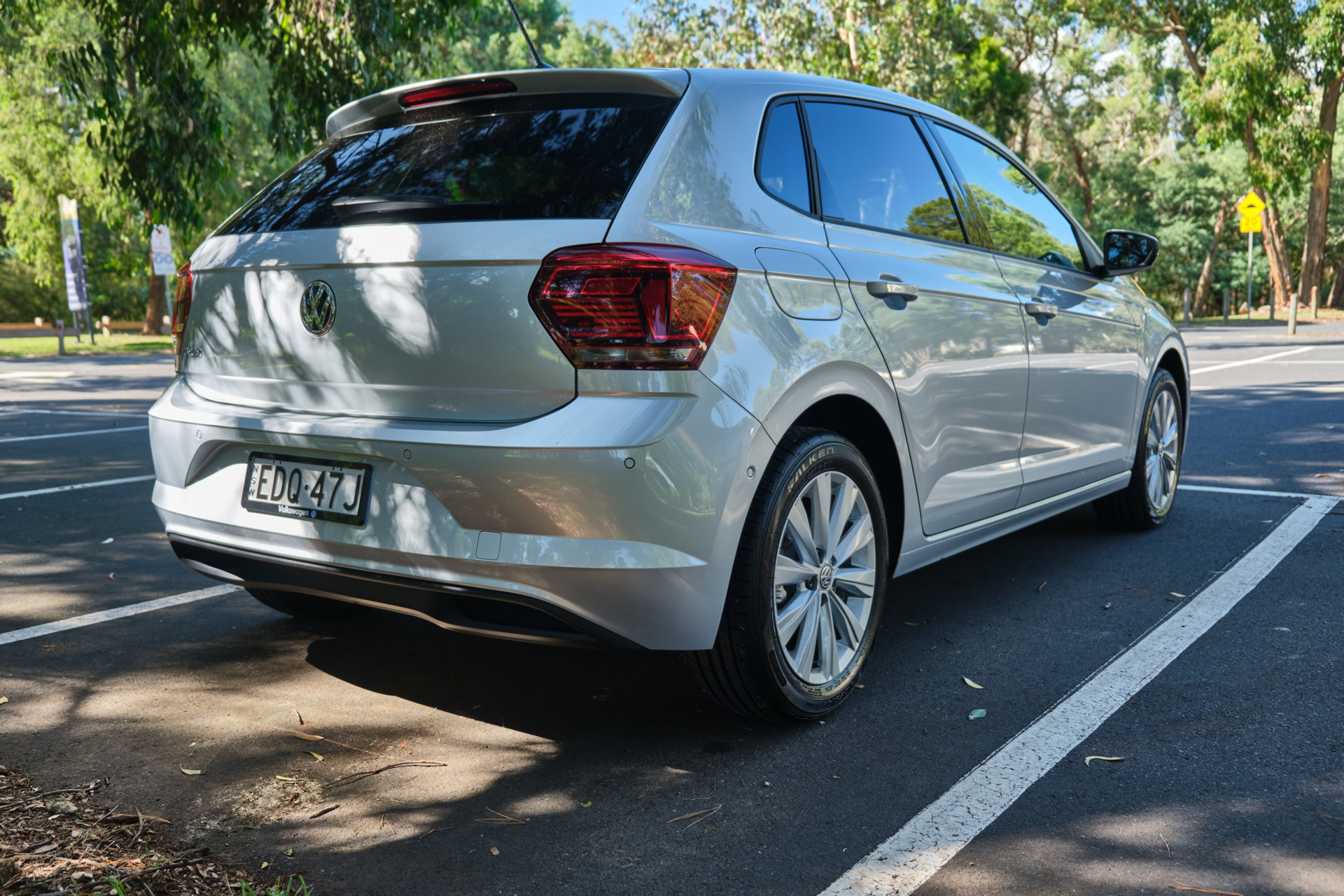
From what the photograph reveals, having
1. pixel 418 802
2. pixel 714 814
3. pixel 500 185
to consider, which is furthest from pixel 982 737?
pixel 500 185

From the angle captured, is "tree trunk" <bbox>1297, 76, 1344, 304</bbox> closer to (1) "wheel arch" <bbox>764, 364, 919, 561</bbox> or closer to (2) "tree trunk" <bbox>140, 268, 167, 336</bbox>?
(1) "wheel arch" <bbox>764, 364, 919, 561</bbox>

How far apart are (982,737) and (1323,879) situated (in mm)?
929

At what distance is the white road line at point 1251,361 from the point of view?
1501cm

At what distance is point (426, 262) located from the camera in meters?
2.89

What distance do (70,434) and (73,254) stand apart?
60.7ft

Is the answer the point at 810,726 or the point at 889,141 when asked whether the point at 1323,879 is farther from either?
the point at 889,141

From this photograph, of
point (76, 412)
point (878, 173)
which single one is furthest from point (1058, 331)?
point (76, 412)

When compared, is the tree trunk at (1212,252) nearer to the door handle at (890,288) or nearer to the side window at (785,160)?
the door handle at (890,288)

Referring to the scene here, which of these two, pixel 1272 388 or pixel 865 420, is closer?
pixel 865 420

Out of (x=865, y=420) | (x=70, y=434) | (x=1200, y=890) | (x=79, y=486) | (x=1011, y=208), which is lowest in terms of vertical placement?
(x=1200, y=890)

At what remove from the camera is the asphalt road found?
8.27 feet

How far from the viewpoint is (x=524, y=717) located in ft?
11.0

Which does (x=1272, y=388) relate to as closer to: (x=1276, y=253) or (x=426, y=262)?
(x=426, y=262)

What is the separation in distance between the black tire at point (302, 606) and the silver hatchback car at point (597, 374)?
2.47ft
